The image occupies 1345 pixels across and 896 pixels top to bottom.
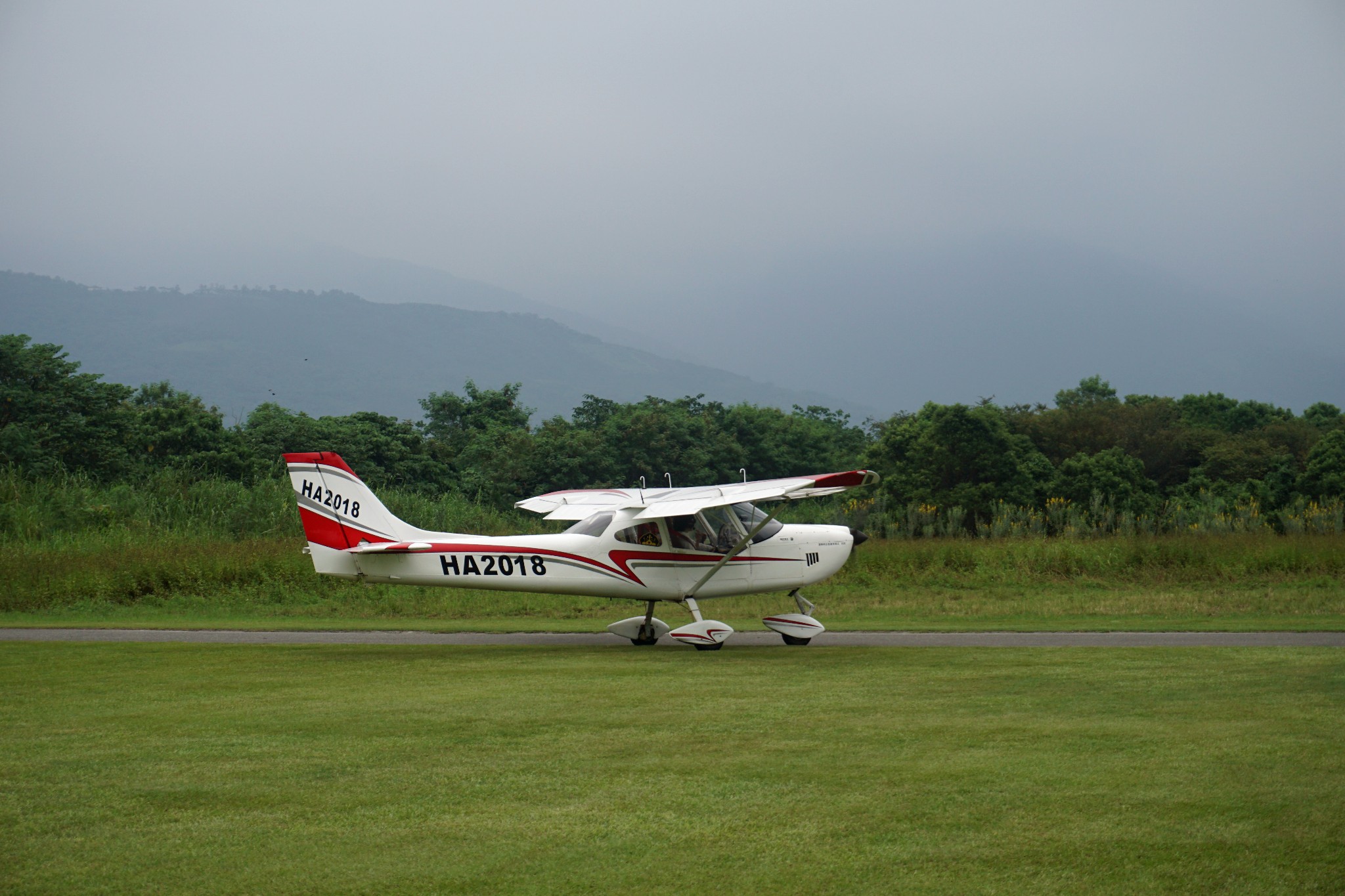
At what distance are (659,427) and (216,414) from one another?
16674mm

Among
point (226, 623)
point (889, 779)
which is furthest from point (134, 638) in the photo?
point (889, 779)

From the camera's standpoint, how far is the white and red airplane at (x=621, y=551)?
1377 cm

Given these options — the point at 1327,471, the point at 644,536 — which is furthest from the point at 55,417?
the point at 1327,471

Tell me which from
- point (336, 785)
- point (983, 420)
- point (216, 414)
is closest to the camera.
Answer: point (336, 785)

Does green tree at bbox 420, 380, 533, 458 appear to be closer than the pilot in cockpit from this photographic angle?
No

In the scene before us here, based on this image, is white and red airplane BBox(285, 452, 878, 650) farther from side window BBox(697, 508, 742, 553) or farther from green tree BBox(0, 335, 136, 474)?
green tree BBox(0, 335, 136, 474)

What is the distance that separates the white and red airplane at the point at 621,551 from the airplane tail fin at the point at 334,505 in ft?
0.04

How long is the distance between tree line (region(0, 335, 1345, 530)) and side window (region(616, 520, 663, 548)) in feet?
51.6

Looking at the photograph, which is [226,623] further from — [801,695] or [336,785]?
[336,785]

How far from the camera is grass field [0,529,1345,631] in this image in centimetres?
1810

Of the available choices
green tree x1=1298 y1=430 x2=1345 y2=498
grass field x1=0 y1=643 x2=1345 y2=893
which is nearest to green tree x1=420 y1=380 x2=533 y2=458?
green tree x1=1298 y1=430 x2=1345 y2=498

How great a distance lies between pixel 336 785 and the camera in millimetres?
6211

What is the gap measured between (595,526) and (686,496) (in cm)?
A: 126

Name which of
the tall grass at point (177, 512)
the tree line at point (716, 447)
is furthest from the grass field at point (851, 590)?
the tree line at point (716, 447)
